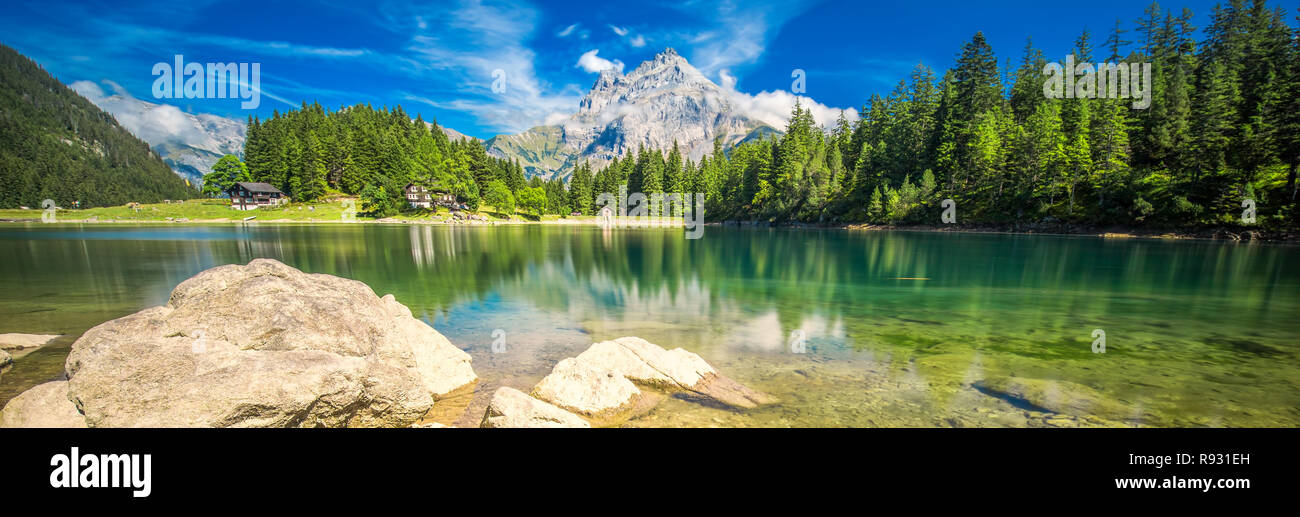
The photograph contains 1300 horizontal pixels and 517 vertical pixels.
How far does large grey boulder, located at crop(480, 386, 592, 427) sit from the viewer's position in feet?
21.5

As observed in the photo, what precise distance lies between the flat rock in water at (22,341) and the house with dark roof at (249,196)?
124m

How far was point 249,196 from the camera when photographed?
363 ft

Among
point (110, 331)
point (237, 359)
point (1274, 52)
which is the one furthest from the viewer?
point (1274, 52)

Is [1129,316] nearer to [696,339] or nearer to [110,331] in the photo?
[696,339]

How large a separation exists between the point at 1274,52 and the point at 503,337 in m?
106

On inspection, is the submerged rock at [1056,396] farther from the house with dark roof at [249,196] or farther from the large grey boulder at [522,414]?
the house with dark roof at [249,196]

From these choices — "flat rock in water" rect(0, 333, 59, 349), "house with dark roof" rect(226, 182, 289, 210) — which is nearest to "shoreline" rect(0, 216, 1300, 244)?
"house with dark roof" rect(226, 182, 289, 210)

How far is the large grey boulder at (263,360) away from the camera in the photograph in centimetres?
575

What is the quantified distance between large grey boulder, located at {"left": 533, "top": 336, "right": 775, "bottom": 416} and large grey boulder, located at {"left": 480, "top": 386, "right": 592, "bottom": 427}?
2.92ft
